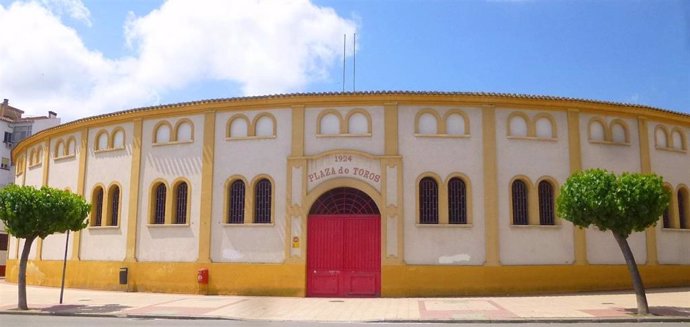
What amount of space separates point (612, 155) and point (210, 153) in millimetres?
14834

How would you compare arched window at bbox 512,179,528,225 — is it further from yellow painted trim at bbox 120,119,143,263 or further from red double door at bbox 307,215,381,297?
yellow painted trim at bbox 120,119,143,263

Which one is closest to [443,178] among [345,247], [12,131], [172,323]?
[345,247]

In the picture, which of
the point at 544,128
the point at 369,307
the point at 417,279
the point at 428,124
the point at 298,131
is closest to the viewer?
the point at 369,307

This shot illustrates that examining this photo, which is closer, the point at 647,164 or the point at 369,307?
the point at 369,307

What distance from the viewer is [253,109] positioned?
22.1m

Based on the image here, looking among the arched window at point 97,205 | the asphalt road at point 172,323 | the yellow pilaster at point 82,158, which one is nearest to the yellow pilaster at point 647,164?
the asphalt road at point 172,323

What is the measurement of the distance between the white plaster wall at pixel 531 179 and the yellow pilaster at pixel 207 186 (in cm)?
1023

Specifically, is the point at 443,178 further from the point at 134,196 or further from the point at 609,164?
the point at 134,196

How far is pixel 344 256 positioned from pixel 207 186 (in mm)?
5645

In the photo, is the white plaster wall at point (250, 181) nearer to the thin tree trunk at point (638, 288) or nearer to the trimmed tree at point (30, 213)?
the trimmed tree at point (30, 213)

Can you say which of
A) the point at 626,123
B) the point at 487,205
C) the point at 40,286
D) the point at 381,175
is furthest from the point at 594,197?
the point at 40,286

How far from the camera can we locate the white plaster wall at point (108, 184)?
23.5m

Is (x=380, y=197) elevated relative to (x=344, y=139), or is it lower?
lower

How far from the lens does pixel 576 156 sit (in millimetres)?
21844
